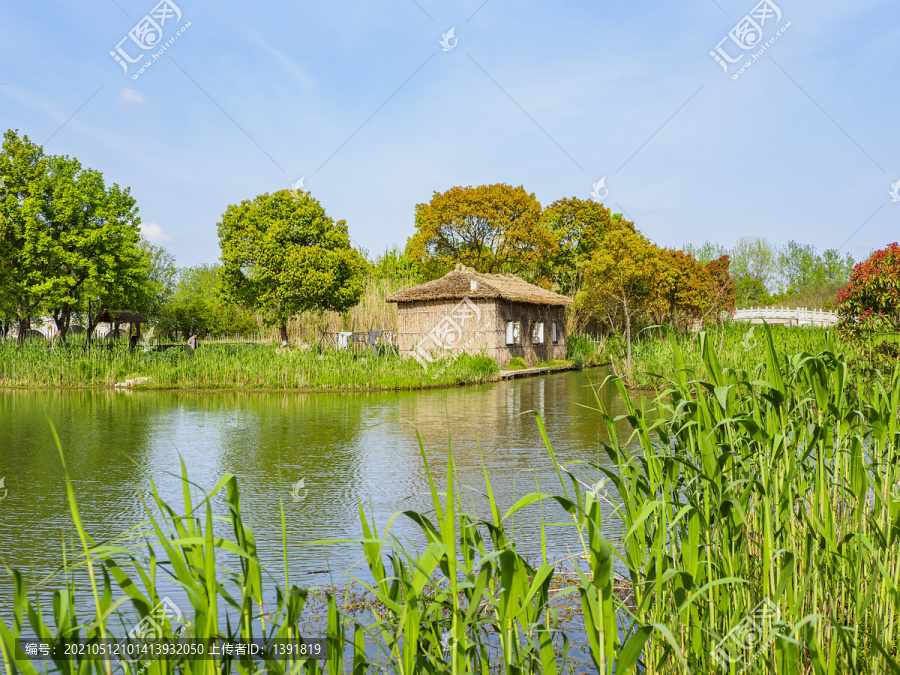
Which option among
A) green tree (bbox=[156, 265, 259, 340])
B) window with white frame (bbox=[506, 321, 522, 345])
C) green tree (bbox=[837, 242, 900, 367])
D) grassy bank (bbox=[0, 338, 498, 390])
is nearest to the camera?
green tree (bbox=[837, 242, 900, 367])

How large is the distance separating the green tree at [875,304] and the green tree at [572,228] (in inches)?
1314

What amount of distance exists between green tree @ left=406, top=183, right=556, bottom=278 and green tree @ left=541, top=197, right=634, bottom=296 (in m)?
2.46

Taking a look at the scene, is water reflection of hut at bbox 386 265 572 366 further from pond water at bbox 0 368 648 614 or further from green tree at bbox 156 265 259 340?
green tree at bbox 156 265 259 340

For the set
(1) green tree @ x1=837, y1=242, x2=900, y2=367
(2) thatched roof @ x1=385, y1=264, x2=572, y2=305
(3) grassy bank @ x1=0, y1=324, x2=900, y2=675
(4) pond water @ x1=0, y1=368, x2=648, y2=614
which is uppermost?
(2) thatched roof @ x1=385, y1=264, x2=572, y2=305

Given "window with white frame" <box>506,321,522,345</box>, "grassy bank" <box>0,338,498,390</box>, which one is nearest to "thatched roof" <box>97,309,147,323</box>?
"grassy bank" <box>0,338,498,390</box>

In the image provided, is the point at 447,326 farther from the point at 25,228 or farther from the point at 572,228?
the point at 572,228

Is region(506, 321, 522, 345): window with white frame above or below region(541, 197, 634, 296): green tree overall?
below

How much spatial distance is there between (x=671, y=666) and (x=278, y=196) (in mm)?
33515

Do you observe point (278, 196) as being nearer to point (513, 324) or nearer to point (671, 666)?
point (513, 324)

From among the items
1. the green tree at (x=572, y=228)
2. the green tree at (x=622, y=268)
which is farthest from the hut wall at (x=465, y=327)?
the green tree at (x=572, y=228)

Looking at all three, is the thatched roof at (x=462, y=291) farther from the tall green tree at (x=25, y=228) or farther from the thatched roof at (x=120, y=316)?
the tall green tree at (x=25, y=228)

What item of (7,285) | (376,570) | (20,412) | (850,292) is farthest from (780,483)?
(7,285)

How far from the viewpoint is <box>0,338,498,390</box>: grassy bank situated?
18.8 metres

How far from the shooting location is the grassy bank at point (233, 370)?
18.8m
